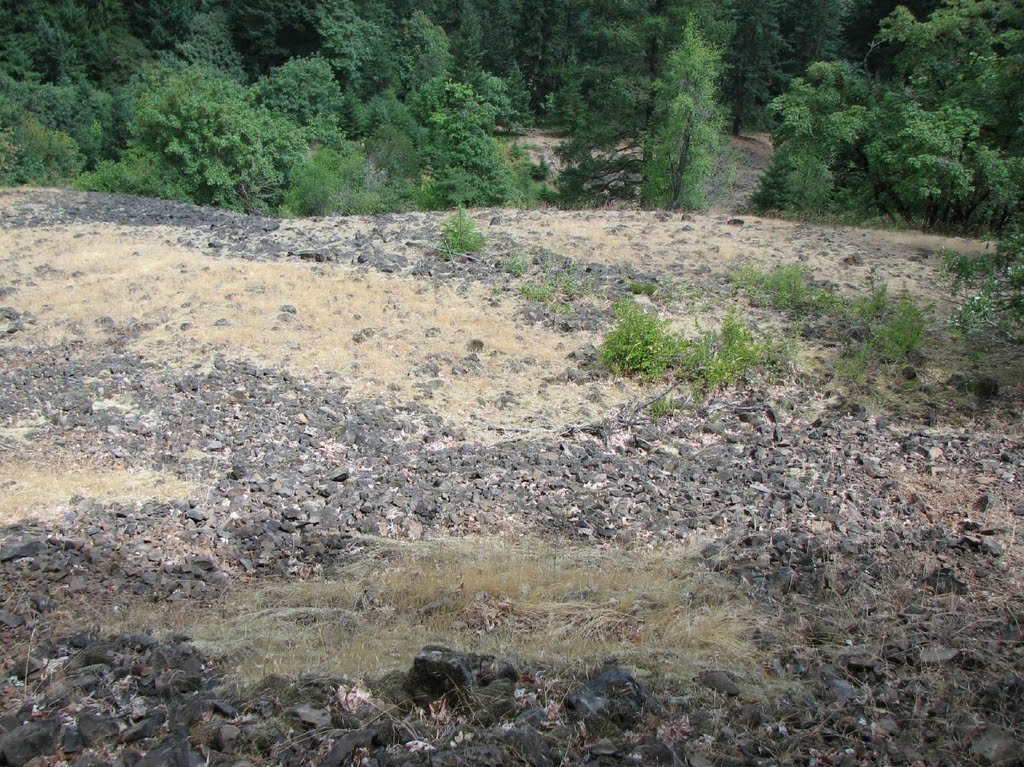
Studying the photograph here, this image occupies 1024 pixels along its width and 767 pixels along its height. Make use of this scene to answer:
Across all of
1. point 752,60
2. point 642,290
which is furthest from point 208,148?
point 752,60

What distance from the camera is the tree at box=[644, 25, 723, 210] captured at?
1582cm

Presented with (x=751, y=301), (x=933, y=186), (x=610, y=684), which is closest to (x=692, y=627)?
(x=610, y=684)

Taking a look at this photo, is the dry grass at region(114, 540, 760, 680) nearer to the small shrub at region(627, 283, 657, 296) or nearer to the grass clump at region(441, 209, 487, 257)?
the small shrub at region(627, 283, 657, 296)

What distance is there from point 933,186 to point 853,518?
9435 mm

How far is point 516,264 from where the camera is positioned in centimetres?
980

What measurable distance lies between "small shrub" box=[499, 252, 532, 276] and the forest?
6385mm

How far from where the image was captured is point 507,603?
3.72 m

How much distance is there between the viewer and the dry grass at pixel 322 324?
22.8ft

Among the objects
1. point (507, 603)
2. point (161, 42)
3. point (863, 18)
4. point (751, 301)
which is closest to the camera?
point (507, 603)

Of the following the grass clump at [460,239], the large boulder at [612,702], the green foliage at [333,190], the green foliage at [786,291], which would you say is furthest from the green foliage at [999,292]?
the green foliage at [333,190]

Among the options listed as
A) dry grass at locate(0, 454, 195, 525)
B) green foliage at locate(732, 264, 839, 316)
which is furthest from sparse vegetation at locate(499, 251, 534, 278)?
dry grass at locate(0, 454, 195, 525)

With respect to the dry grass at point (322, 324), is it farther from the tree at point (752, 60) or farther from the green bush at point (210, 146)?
the tree at point (752, 60)

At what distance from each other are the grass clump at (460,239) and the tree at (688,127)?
6.98 meters

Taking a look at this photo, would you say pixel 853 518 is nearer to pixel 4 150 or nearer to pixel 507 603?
pixel 507 603
